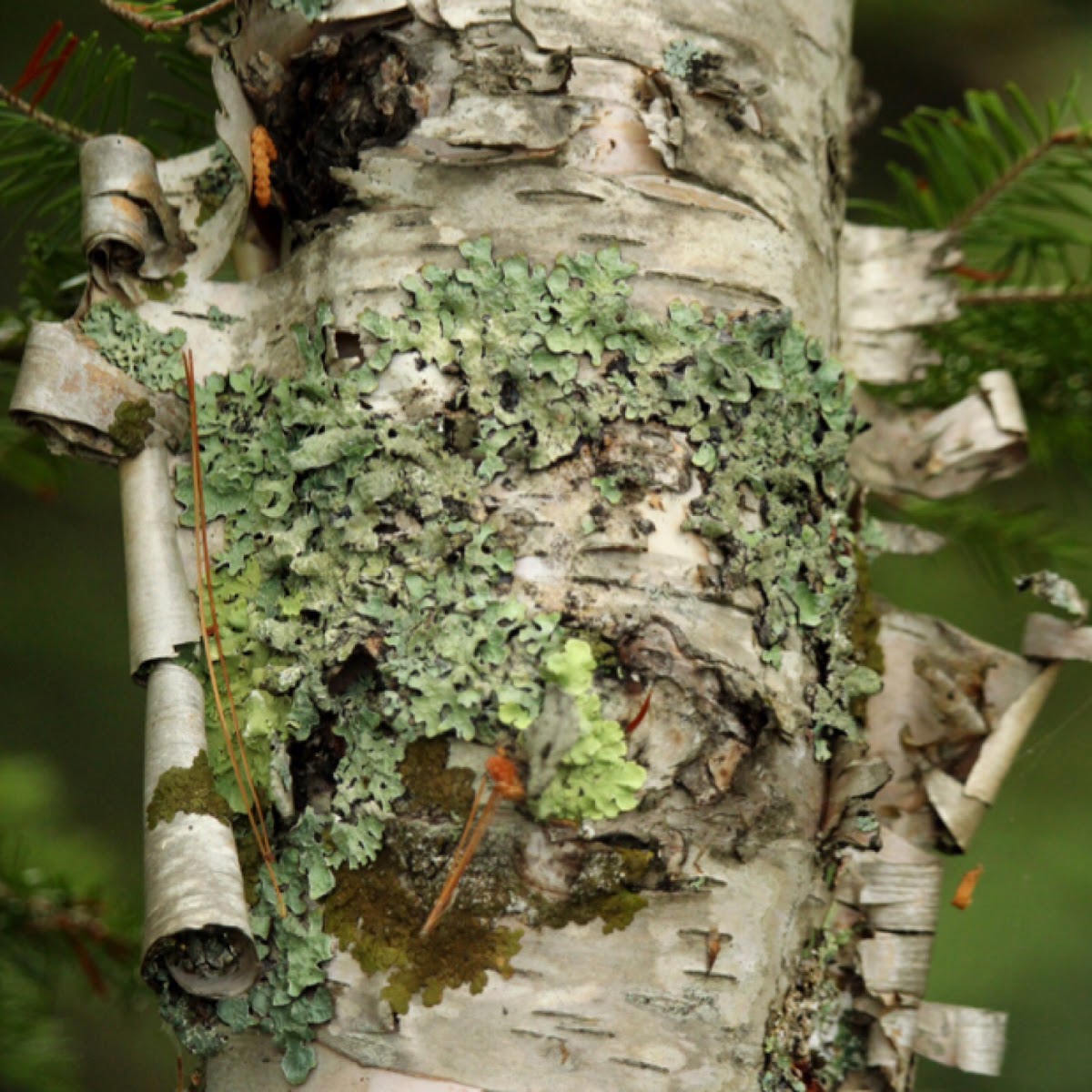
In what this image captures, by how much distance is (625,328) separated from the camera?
1.12 m

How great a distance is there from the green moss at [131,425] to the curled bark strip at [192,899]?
306mm

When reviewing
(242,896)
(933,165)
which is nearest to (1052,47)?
(933,165)

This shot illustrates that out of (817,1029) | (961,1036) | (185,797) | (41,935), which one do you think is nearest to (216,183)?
(185,797)

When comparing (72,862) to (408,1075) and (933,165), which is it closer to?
(408,1075)

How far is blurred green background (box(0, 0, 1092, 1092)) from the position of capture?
235 cm

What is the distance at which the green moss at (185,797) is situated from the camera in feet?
→ 3.35

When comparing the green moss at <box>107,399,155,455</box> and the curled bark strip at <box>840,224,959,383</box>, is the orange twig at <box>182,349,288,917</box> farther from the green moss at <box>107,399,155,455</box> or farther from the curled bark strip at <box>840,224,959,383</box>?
the curled bark strip at <box>840,224,959,383</box>

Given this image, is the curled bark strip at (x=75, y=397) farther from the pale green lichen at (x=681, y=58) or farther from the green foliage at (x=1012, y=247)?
the green foliage at (x=1012, y=247)

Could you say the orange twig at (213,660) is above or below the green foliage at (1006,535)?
below

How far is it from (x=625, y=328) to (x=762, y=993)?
1.98 feet

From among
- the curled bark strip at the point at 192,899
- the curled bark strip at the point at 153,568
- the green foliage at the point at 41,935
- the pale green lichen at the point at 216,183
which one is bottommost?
the green foliage at the point at 41,935

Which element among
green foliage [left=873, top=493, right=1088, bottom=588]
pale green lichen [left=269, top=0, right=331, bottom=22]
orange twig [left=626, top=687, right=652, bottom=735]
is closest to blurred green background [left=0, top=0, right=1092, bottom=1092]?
green foliage [left=873, top=493, right=1088, bottom=588]

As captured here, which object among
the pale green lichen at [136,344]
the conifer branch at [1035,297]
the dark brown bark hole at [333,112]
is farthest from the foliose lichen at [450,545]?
the conifer branch at [1035,297]

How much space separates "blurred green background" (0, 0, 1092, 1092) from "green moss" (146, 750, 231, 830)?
3.54 ft
